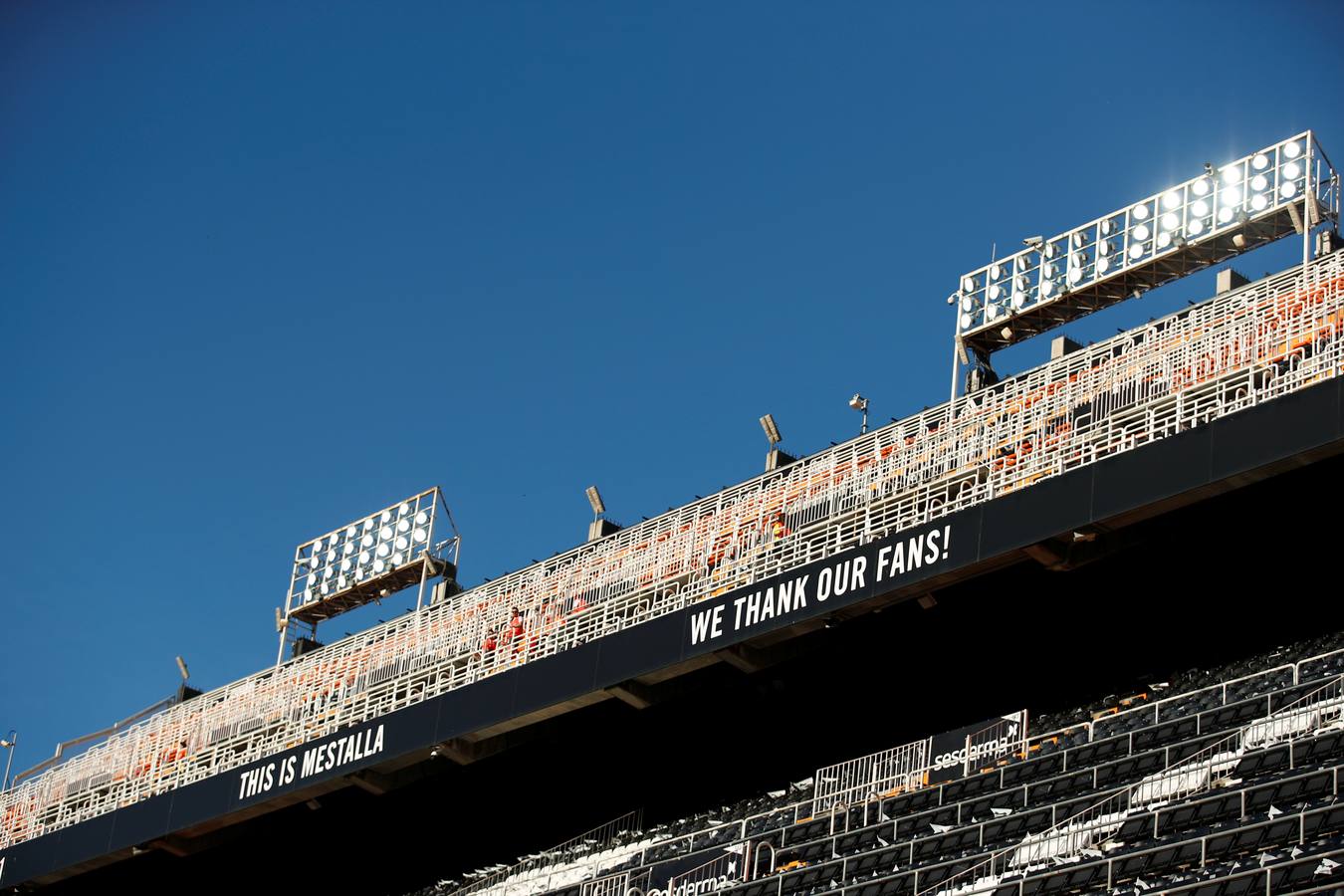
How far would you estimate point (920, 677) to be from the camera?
1177 inches

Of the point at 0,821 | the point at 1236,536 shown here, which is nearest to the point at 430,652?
the point at 0,821

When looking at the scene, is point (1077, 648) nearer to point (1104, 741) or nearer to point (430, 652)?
point (1104, 741)

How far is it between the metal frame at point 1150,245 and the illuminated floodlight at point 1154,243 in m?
0.01

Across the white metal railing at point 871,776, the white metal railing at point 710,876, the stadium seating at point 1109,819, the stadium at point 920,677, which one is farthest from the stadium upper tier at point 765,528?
the white metal railing at point 710,876

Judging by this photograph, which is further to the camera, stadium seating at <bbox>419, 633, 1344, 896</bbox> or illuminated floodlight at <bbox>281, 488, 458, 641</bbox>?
illuminated floodlight at <bbox>281, 488, 458, 641</bbox>

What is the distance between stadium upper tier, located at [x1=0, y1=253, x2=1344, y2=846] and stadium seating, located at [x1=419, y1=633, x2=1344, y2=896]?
3112mm

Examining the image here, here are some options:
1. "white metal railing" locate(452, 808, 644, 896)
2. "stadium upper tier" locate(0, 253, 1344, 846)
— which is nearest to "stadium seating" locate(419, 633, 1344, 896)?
"white metal railing" locate(452, 808, 644, 896)

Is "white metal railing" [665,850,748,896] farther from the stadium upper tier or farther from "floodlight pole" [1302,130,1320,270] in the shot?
"floodlight pole" [1302,130,1320,270]

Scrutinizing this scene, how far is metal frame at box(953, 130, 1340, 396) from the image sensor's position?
31484mm

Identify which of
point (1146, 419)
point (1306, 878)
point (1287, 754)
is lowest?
point (1306, 878)

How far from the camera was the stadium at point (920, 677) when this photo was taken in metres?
23.7

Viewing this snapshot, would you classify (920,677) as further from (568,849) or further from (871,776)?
(568,849)

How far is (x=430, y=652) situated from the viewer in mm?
34594

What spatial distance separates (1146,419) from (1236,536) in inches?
69.5
